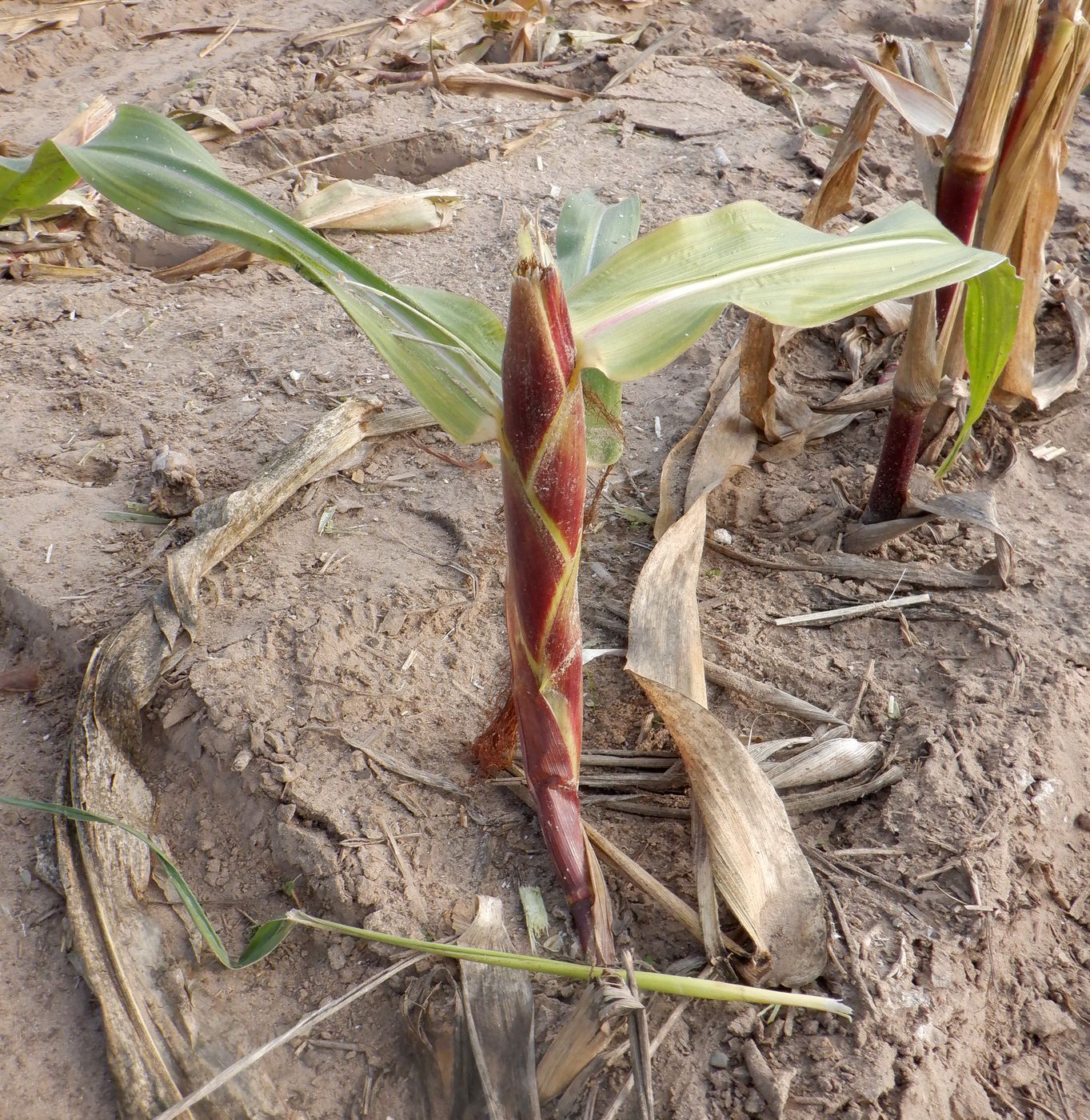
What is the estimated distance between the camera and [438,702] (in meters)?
1.46

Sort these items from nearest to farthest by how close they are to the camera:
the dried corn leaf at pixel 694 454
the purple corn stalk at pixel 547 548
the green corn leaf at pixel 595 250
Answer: the purple corn stalk at pixel 547 548 < the green corn leaf at pixel 595 250 < the dried corn leaf at pixel 694 454

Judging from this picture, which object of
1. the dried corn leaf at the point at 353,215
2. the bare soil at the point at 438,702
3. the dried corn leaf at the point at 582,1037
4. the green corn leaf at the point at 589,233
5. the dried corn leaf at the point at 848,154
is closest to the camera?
the dried corn leaf at the point at 582,1037

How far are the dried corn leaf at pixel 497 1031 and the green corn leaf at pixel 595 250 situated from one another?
25.1 inches

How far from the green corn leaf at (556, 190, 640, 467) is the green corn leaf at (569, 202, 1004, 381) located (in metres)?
0.22

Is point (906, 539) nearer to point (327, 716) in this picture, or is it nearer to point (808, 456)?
point (808, 456)

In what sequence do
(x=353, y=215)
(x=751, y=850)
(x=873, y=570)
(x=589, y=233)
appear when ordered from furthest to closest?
(x=353, y=215) → (x=873, y=570) → (x=589, y=233) → (x=751, y=850)

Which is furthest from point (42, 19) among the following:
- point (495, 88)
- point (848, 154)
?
point (848, 154)

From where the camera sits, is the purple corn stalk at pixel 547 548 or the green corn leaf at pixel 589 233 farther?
the green corn leaf at pixel 589 233

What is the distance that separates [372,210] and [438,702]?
157 centimetres

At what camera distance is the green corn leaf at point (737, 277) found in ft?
3.17

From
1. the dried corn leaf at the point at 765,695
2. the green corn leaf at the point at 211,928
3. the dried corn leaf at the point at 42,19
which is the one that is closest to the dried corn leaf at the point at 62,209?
the dried corn leaf at the point at 42,19

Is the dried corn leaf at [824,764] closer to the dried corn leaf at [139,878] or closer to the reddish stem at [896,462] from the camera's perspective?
Answer: the reddish stem at [896,462]

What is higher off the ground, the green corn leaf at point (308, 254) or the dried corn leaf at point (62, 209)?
the green corn leaf at point (308, 254)

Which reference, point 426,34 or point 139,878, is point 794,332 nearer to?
point 139,878
